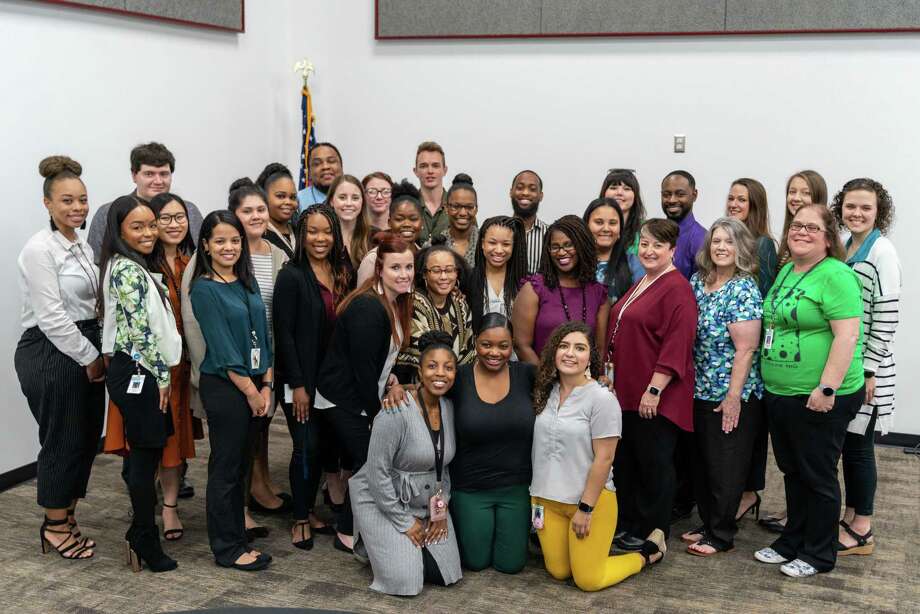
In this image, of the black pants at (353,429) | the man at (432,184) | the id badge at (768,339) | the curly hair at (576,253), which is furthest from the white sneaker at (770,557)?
the man at (432,184)

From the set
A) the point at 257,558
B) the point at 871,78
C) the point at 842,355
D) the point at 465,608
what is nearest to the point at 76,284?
the point at 257,558

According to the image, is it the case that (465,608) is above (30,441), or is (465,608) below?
below

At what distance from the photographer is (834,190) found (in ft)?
19.0

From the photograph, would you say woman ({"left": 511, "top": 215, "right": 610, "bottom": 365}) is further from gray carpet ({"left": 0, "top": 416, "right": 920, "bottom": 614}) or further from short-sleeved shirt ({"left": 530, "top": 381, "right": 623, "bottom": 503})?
gray carpet ({"left": 0, "top": 416, "right": 920, "bottom": 614})

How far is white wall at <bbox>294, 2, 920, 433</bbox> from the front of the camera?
18.6 ft

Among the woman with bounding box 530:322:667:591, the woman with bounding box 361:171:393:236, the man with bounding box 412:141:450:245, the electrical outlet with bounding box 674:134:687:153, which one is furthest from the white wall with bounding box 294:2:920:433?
the woman with bounding box 530:322:667:591

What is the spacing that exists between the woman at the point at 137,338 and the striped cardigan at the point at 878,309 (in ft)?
9.56

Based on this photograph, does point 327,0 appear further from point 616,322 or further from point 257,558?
point 257,558

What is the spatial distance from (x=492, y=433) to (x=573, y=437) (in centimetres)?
34

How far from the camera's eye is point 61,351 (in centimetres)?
377

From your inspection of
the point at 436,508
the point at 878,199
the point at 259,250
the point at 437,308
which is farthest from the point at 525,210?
the point at 436,508

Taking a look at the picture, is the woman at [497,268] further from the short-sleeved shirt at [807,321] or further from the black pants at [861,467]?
the black pants at [861,467]

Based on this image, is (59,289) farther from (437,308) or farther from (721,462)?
(721,462)

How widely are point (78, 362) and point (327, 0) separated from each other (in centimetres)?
400
